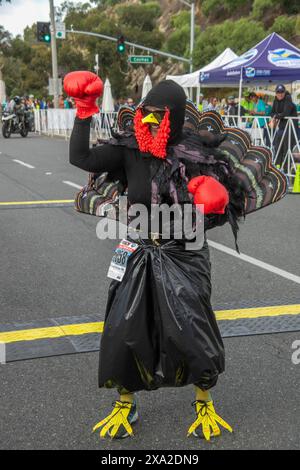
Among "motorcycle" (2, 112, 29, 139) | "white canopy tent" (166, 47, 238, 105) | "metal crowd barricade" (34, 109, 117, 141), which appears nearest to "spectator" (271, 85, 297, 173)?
"white canopy tent" (166, 47, 238, 105)

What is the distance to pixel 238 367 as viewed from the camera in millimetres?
3617

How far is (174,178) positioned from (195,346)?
2.59 feet

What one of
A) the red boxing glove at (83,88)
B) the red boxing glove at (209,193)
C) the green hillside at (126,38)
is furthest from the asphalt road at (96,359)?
the green hillside at (126,38)

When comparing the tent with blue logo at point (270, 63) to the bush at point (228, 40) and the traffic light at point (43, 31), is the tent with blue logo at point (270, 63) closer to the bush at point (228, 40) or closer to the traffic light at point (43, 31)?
the traffic light at point (43, 31)

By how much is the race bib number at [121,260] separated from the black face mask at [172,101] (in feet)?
1.78

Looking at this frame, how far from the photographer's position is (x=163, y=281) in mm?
2688

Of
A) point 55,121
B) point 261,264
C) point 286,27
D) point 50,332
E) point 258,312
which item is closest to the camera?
point 50,332

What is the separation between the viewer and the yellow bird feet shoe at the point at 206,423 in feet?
9.32

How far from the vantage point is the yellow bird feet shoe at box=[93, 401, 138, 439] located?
2855 mm

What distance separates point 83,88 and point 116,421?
1.61 m

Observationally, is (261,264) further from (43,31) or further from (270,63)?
(43,31)

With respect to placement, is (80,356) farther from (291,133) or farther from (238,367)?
(291,133)

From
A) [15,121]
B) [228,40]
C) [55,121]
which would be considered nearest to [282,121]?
[15,121]

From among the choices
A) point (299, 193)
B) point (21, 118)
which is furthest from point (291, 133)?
point (21, 118)
